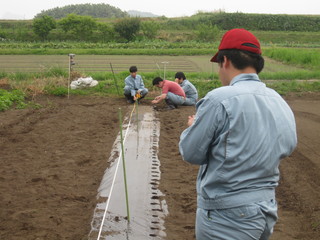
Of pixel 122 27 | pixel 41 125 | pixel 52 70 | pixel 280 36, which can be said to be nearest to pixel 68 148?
pixel 41 125

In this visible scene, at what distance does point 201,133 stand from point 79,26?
119 feet

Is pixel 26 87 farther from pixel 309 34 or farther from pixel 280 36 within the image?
pixel 309 34

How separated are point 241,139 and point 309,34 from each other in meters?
39.5

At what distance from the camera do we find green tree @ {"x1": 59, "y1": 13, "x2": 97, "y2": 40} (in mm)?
36125

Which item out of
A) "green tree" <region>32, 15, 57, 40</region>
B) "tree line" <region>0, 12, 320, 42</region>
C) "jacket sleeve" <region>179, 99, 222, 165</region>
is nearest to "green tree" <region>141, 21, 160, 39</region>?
"tree line" <region>0, 12, 320, 42</region>

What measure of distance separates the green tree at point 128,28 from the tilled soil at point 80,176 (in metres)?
27.7

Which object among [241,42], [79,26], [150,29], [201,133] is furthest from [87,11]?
[201,133]

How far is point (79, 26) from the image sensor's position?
3616 centimetres

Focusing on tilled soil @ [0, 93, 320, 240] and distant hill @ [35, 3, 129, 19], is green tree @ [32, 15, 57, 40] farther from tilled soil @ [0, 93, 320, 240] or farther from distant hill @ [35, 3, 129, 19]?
distant hill @ [35, 3, 129, 19]

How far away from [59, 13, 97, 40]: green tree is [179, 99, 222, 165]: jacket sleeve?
35.6 metres

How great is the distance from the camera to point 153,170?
5.13 metres

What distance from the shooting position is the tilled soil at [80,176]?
145 inches

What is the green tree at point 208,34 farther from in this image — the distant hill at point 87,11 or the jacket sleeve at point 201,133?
the distant hill at point 87,11

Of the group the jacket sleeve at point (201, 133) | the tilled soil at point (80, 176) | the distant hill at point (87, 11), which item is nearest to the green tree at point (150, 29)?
the tilled soil at point (80, 176)
